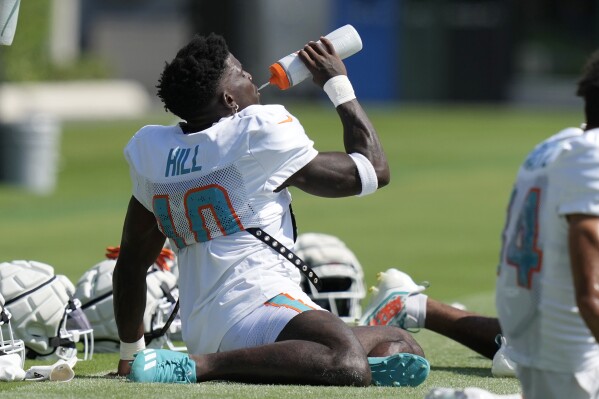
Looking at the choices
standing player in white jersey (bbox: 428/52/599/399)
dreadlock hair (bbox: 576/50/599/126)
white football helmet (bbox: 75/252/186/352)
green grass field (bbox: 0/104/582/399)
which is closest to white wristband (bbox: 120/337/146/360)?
green grass field (bbox: 0/104/582/399)

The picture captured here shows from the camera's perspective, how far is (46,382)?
20.2ft

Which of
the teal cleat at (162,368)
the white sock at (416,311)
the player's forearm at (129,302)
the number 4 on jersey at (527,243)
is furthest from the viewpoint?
the white sock at (416,311)

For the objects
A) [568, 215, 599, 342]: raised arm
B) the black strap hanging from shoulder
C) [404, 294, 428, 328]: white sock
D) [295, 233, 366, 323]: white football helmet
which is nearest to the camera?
[568, 215, 599, 342]: raised arm

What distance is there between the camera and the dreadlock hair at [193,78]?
6.24 m

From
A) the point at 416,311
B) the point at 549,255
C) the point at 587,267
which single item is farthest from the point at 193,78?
the point at 587,267

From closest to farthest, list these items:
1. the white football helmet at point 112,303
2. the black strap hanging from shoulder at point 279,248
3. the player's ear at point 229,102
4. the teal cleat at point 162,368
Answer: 1. the teal cleat at point 162,368
2. the black strap hanging from shoulder at point 279,248
3. the player's ear at point 229,102
4. the white football helmet at point 112,303

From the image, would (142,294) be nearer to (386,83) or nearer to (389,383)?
(389,383)

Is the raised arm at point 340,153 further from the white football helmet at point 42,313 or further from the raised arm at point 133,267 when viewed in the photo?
the white football helmet at point 42,313

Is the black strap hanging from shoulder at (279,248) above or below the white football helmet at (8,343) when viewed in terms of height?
above

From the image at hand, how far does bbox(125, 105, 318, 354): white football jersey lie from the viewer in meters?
6.12

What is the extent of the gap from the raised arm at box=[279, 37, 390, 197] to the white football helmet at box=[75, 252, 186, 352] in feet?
5.11

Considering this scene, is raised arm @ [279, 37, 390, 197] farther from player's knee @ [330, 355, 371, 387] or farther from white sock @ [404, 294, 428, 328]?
white sock @ [404, 294, 428, 328]

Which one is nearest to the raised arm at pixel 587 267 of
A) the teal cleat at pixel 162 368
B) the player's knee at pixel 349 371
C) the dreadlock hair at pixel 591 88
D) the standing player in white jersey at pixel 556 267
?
the standing player in white jersey at pixel 556 267

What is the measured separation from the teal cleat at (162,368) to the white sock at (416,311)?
1605 millimetres
